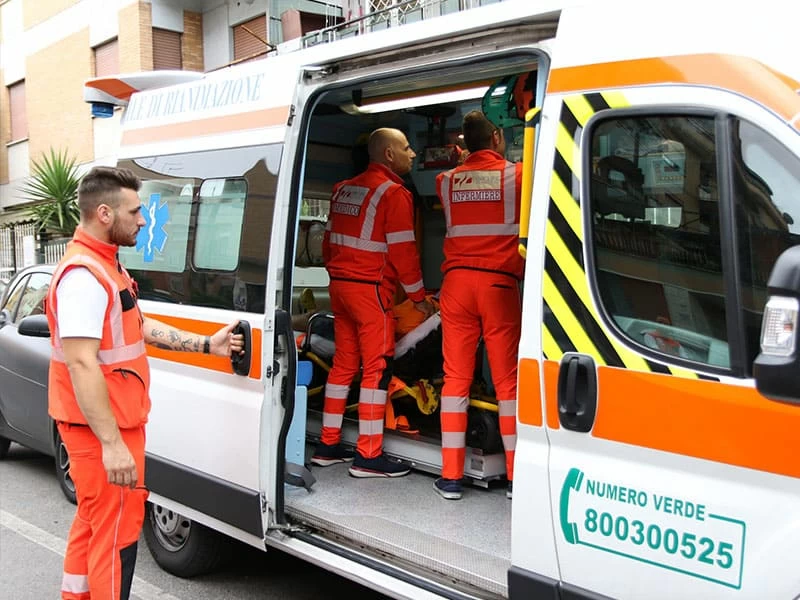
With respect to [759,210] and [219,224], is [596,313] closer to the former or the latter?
[759,210]

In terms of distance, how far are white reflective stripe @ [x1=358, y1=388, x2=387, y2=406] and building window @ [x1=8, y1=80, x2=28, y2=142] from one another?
2169 cm

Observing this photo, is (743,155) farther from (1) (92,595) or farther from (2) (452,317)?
(1) (92,595)

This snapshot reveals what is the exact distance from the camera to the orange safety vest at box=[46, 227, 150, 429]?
316 centimetres

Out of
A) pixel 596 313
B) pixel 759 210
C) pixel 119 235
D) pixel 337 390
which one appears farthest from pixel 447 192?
pixel 759 210

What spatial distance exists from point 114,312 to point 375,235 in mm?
1872

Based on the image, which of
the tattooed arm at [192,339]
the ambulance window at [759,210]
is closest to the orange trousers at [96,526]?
the tattooed arm at [192,339]

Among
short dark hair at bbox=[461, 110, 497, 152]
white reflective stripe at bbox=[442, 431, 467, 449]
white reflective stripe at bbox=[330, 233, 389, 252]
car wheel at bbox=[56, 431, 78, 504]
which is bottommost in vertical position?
car wheel at bbox=[56, 431, 78, 504]

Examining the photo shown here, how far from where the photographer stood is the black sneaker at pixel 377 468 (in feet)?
14.7

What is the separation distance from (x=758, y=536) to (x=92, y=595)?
90.5 inches

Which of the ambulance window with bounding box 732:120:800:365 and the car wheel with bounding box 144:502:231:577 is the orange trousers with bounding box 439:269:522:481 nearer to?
the car wheel with bounding box 144:502:231:577

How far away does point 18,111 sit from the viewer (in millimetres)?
23875

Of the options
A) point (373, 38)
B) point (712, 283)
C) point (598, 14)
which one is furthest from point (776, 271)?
point (373, 38)

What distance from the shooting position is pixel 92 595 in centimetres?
313

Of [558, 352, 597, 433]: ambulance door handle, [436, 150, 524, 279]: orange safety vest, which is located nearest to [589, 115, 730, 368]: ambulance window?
[558, 352, 597, 433]: ambulance door handle
